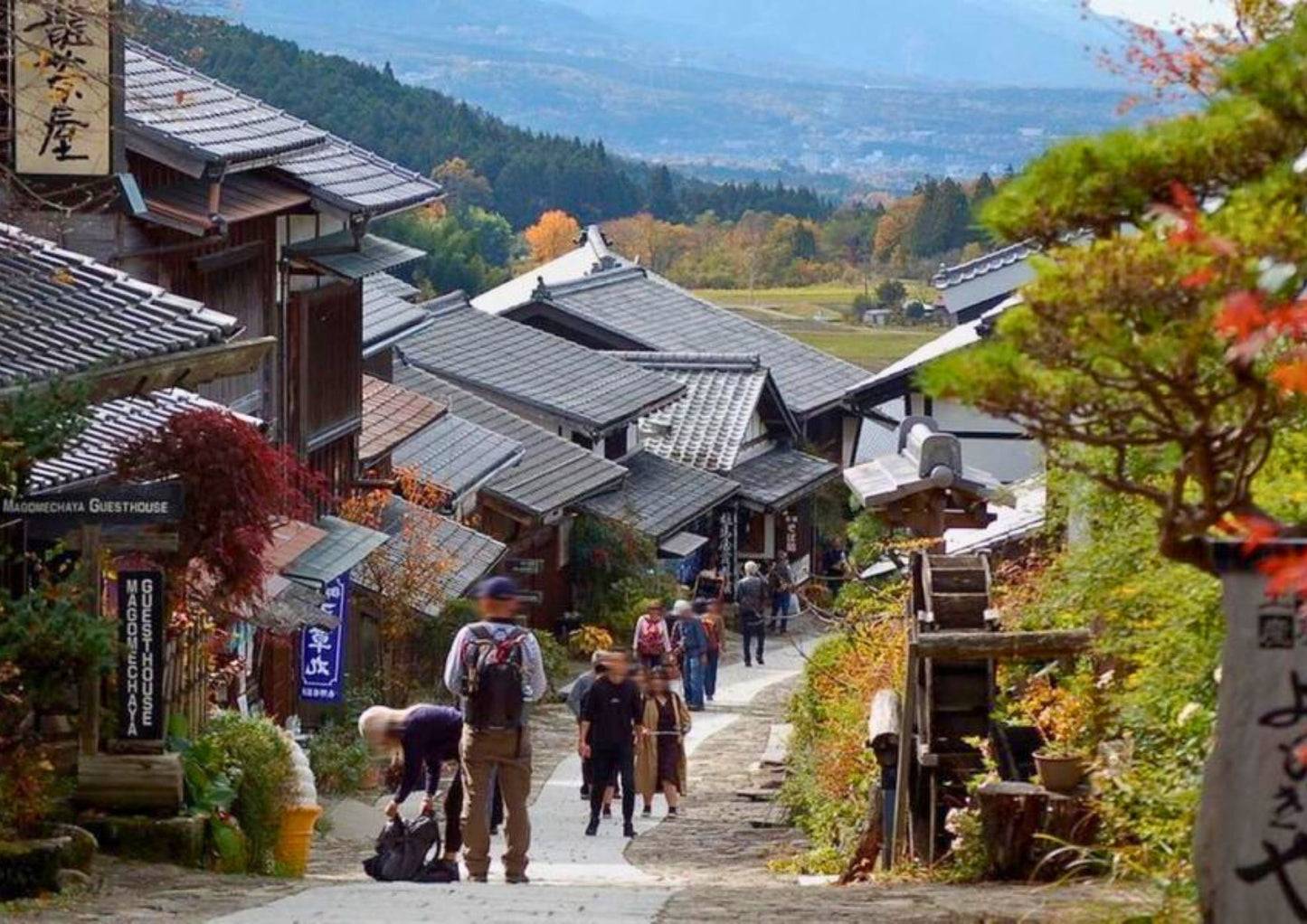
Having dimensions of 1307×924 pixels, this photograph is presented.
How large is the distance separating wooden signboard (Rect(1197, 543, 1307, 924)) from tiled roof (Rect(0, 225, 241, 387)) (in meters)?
6.59

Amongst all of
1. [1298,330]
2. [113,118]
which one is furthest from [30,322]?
[1298,330]

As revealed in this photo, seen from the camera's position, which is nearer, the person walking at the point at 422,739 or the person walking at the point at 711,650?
the person walking at the point at 422,739

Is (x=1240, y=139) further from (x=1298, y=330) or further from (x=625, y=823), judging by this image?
(x=625, y=823)

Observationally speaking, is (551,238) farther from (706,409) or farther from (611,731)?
(611,731)

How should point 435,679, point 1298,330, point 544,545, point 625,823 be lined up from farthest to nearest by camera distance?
point 544,545
point 435,679
point 625,823
point 1298,330

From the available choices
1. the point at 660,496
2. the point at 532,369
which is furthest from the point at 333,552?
the point at 532,369

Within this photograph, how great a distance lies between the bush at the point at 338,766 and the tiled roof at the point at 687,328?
28925 millimetres

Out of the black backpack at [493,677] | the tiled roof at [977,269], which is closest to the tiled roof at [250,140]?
the black backpack at [493,677]

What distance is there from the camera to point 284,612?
696 inches

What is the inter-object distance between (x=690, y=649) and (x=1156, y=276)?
2129cm

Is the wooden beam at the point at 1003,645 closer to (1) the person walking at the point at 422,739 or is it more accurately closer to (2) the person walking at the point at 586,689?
(1) the person walking at the point at 422,739

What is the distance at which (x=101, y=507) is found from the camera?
39.4 ft

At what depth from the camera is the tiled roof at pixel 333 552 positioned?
1978 cm

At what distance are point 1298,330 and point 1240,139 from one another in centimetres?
153
